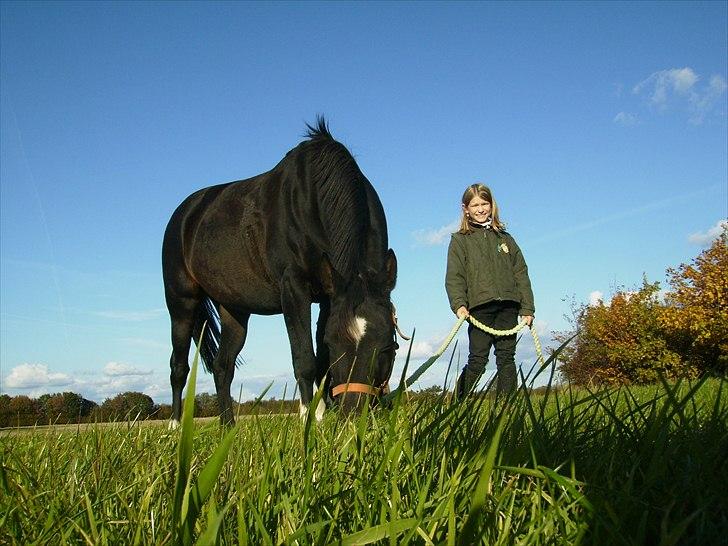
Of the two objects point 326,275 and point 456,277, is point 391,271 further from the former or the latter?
point 456,277

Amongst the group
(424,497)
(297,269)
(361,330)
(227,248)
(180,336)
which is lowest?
(424,497)

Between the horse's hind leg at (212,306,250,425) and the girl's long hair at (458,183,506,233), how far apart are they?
2645 millimetres

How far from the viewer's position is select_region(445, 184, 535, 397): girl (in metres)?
7.02

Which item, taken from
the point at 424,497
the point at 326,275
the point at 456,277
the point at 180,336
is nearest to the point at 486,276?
the point at 456,277

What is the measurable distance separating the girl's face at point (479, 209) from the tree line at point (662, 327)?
1765 cm

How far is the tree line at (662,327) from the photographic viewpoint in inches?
953

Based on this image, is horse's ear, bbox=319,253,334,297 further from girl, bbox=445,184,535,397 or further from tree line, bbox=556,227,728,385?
tree line, bbox=556,227,728,385

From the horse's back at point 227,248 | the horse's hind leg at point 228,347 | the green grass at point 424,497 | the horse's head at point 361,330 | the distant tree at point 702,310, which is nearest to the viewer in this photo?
the green grass at point 424,497

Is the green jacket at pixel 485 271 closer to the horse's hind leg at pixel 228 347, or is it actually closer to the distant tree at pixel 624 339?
the horse's hind leg at pixel 228 347

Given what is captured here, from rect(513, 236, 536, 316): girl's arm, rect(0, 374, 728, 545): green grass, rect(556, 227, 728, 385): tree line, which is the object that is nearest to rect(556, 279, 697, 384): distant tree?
rect(556, 227, 728, 385): tree line

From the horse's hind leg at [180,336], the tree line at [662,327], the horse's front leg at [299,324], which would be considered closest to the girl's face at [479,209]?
the horse's front leg at [299,324]

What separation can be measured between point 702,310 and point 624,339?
172 inches

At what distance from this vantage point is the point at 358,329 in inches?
193

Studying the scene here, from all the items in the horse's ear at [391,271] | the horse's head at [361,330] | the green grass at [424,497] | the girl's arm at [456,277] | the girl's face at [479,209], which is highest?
the girl's face at [479,209]
